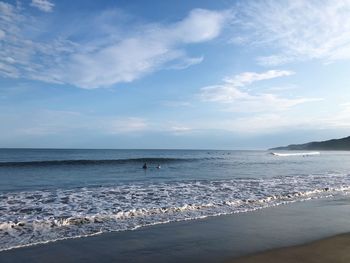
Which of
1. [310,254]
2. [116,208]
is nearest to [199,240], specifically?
[310,254]

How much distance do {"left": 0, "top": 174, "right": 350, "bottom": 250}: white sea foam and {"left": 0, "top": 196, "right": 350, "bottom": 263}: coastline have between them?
2.41ft

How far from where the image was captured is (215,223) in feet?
34.3

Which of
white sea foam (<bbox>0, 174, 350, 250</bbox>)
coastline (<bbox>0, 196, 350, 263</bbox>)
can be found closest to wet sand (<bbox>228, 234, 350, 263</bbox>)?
coastline (<bbox>0, 196, 350, 263</bbox>)

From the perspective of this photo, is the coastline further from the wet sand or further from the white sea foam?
the white sea foam

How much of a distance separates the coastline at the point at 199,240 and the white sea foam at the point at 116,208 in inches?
28.9

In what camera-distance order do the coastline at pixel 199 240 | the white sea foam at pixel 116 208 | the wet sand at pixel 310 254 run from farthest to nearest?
the white sea foam at pixel 116 208 → the coastline at pixel 199 240 → the wet sand at pixel 310 254

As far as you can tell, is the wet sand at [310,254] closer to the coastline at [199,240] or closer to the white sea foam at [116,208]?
the coastline at [199,240]

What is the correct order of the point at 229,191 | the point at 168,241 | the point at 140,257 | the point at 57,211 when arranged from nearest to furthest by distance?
the point at 140,257 → the point at 168,241 → the point at 57,211 → the point at 229,191

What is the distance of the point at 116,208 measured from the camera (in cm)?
1250

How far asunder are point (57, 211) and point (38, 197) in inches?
153

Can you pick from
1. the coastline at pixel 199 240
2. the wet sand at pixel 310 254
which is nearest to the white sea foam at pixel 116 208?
the coastline at pixel 199 240

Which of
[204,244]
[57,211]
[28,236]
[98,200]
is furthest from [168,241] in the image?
[98,200]

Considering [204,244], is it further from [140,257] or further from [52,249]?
[52,249]

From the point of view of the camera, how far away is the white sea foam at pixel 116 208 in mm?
9477
